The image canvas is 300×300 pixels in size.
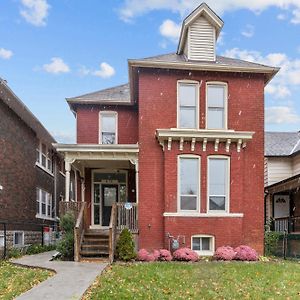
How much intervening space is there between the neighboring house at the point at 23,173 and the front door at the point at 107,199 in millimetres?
3367

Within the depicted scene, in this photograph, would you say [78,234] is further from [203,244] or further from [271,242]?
[271,242]

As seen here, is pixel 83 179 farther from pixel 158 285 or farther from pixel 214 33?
pixel 158 285

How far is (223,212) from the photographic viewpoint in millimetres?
16484

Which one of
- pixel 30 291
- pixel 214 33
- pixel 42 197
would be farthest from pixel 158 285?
pixel 42 197

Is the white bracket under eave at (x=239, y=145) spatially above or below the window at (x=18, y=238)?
above

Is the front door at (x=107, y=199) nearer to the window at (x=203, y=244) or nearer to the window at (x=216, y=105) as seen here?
the window at (x=203, y=244)

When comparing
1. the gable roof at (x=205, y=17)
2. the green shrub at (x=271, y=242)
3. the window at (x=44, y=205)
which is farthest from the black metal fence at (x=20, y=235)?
the gable roof at (x=205, y=17)

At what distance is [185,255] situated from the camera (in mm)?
14906

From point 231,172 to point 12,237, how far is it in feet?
29.4

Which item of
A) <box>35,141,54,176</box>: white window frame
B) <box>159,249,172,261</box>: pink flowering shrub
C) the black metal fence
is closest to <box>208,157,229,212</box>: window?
<box>159,249,172,261</box>: pink flowering shrub

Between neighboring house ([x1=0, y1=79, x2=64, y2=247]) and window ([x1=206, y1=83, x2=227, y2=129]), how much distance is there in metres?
7.17

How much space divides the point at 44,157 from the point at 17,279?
1438 cm

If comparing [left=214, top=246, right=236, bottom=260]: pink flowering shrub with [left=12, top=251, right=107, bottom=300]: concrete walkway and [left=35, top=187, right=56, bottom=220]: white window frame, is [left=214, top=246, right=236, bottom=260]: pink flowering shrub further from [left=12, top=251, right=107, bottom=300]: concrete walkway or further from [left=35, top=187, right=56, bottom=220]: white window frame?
[left=35, top=187, right=56, bottom=220]: white window frame

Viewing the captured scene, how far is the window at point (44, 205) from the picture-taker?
23156mm
